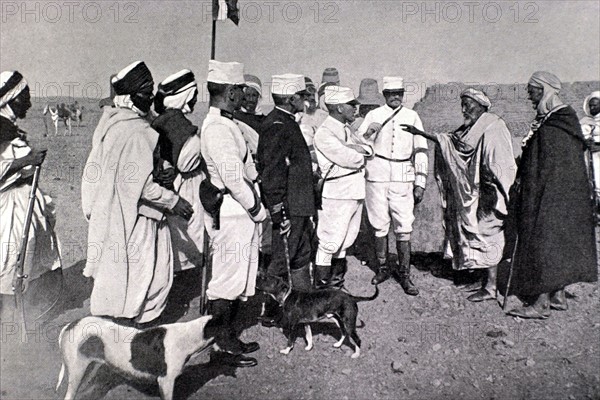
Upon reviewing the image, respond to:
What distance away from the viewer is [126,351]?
10.8ft

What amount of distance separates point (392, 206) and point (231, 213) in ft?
6.77

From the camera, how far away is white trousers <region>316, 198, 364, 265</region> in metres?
5.16

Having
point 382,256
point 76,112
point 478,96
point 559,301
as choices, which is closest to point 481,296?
point 559,301

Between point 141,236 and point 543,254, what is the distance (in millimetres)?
3379

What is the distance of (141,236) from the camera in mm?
3740

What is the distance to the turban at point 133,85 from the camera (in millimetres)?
3703

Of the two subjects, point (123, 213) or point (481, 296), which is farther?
point (481, 296)

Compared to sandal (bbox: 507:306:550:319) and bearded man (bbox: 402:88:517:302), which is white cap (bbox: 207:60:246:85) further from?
sandal (bbox: 507:306:550:319)

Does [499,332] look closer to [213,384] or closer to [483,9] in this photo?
[213,384]

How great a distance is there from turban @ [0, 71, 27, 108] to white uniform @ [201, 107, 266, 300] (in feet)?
4.59

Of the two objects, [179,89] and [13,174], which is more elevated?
[179,89]

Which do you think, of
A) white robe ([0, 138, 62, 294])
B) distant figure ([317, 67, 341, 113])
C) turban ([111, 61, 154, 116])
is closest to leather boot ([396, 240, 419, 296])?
distant figure ([317, 67, 341, 113])

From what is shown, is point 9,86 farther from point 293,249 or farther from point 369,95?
point 369,95

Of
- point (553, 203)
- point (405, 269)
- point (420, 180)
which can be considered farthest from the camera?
point (420, 180)
